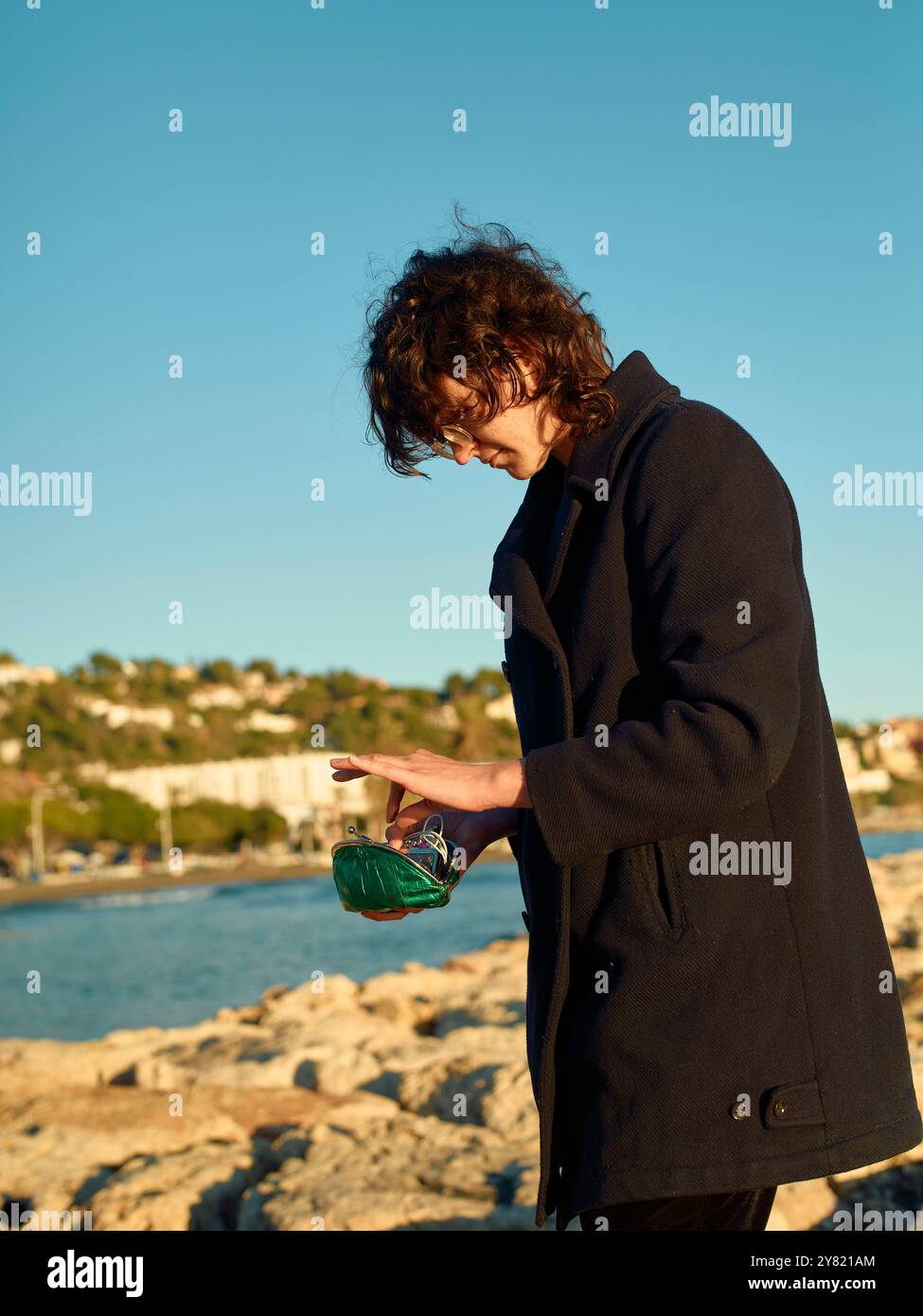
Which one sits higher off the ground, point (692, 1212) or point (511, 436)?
point (511, 436)

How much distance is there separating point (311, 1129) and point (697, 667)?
15.2 ft

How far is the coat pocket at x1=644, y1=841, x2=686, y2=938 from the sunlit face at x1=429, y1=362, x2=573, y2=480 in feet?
1.69

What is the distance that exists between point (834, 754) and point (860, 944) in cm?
23

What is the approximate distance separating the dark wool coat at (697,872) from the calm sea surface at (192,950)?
56.7 ft

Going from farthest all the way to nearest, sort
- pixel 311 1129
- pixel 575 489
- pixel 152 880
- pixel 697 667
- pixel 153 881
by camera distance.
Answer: pixel 152 880 < pixel 153 881 < pixel 311 1129 < pixel 575 489 < pixel 697 667

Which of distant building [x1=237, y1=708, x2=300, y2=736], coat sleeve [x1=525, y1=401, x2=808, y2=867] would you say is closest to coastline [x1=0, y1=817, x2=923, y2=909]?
distant building [x1=237, y1=708, x2=300, y2=736]

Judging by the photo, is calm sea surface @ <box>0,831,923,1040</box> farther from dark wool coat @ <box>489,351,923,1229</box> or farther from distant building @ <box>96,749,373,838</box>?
distant building @ <box>96,749,373,838</box>

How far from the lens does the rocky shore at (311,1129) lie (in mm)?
4289

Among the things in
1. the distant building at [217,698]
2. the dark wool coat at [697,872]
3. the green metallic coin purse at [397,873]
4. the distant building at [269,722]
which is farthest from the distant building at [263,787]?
the dark wool coat at [697,872]

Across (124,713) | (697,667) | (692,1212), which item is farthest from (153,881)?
(697,667)

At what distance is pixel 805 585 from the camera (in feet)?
5.20

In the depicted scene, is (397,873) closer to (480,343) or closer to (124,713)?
(480,343)

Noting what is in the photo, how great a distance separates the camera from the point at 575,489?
63.6 inches
